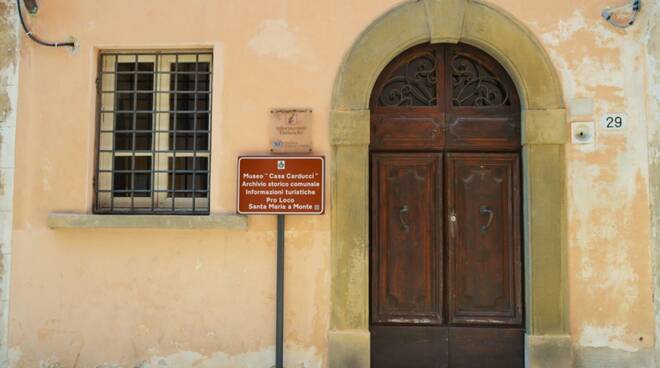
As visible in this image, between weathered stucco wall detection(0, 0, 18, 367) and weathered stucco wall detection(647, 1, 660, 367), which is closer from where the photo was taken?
weathered stucco wall detection(647, 1, 660, 367)

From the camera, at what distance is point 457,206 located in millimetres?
5039

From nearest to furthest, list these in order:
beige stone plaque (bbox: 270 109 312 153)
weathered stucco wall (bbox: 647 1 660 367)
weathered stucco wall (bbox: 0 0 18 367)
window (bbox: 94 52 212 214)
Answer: weathered stucco wall (bbox: 647 1 660 367) < beige stone plaque (bbox: 270 109 312 153) < weathered stucco wall (bbox: 0 0 18 367) < window (bbox: 94 52 212 214)

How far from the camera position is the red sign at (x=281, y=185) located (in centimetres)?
480

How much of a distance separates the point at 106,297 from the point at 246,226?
152cm

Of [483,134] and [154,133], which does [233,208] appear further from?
[483,134]

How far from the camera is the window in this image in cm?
518

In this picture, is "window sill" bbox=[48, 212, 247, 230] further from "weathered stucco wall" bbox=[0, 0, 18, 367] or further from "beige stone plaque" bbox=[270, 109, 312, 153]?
"beige stone plaque" bbox=[270, 109, 312, 153]

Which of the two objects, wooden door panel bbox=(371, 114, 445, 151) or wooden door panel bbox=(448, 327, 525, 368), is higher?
wooden door panel bbox=(371, 114, 445, 151)

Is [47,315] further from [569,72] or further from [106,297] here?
[569,72]

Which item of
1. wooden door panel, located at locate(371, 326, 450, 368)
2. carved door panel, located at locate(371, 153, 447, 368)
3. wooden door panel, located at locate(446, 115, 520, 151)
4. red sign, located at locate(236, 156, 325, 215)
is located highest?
wooden door panel, located at locate(446, 115, 520, 151)

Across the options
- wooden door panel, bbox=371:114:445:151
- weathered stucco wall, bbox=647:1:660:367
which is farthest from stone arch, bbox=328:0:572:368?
weathered stucco wall, bbox=647:1:660:367

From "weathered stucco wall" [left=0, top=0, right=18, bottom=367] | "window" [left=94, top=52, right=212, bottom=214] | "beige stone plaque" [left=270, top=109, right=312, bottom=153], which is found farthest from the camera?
"window" [left=94, top=52, right=212, bottom=214]

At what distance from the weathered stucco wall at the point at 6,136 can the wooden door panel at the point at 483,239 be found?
4.21 meters

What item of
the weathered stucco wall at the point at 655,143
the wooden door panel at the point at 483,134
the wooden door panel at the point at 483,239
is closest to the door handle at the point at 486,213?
the wooden door panel at the point at 483,239
